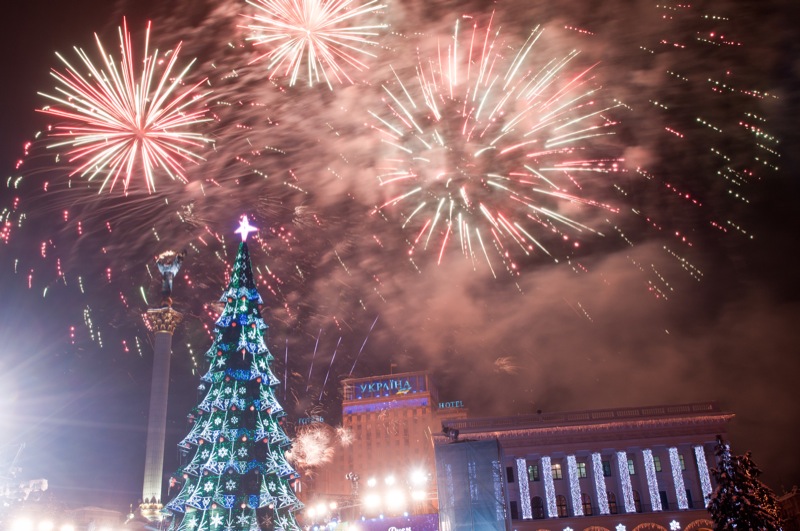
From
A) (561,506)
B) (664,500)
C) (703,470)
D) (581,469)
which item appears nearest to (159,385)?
(561,506)

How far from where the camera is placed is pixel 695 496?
1865 inches

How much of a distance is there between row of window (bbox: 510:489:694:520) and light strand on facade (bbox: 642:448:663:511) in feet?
2.44

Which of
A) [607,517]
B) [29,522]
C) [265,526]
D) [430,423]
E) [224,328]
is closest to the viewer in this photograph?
[265,526]

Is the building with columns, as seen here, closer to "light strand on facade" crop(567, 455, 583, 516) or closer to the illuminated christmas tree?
"light strand on facade" crop(567, 455, 583, 516)

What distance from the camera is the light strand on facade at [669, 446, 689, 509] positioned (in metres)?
46.6

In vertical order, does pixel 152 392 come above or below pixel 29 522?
above

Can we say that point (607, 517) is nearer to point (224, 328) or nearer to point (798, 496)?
point (224, 328)

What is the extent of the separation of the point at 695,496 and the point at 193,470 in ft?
121

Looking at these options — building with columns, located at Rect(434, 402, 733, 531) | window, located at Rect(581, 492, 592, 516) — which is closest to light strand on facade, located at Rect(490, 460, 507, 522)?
building with columns, located at Rect(434, 402, 733, 531)

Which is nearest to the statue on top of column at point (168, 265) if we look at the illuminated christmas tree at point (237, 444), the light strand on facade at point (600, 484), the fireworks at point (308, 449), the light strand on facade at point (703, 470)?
the fireworks at point (308, 449)

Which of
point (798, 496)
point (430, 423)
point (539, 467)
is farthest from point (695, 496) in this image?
point (430, 423)

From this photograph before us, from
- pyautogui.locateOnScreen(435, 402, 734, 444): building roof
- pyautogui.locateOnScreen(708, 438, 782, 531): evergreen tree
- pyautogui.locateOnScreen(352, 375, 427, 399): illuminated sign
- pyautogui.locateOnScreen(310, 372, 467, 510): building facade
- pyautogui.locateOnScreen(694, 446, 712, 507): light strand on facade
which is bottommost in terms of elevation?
pyautogui.locateOnScreen(708, 438, 782, 531): evergreen tree

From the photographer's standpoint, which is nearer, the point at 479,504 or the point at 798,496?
the point at 479,504

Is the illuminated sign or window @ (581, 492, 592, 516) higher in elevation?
the illuminated sign
